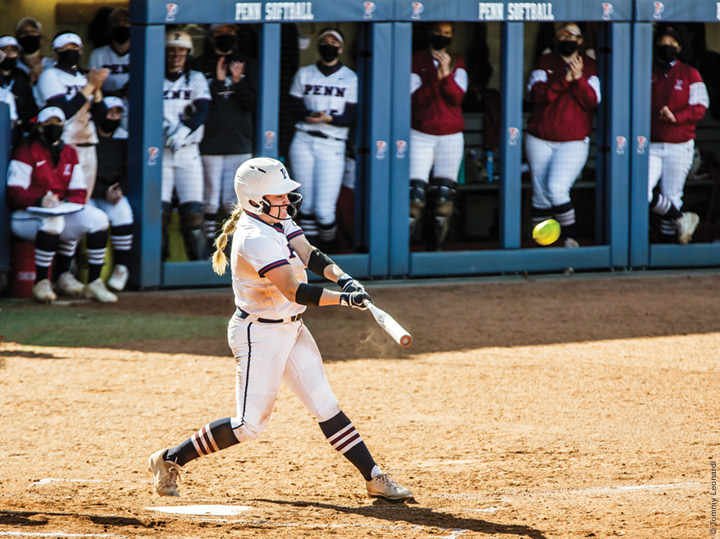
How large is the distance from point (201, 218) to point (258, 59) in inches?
62.0

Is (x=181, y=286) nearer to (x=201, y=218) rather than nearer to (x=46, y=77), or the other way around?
(x=201, y=218)

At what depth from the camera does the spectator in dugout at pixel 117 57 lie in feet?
33.7

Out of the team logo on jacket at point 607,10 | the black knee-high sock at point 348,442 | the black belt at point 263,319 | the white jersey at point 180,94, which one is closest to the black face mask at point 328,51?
the white jersey at point 180,94

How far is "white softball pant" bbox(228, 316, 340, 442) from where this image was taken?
4703mm

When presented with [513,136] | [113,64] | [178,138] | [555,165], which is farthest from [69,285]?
[555,165]

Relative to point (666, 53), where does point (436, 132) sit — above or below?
below

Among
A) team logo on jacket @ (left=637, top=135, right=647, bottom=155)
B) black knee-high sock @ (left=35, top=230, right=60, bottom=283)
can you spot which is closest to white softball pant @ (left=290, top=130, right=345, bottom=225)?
black knee-high sock @ (left=35, top=230, right=60, bottom=283)

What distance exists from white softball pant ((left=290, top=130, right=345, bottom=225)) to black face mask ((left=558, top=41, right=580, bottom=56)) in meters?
2.48

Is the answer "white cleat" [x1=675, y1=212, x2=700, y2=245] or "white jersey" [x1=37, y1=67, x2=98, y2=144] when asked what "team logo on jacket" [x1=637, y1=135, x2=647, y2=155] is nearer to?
"white cleat" [x1=675, y1=212, x2=700, y2=245]

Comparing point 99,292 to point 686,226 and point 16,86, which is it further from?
point 686,226

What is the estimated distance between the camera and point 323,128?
10680 millimetres

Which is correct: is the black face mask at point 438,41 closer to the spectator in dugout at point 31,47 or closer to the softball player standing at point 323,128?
the softball player standing at point 323,128

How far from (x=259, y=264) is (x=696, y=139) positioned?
861cm

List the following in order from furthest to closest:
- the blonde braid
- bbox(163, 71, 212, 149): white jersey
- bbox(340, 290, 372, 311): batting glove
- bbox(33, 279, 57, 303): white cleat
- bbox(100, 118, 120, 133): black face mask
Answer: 1. bbox(163, 71, 212, 149): white jersey
2. bbox(100, 118, 120, 133): black face mask
3. bbox(33, 279, 57, 303): white cleat
4. the blonde braid
5. bbox(340, 290, 372, 311): batting glove
